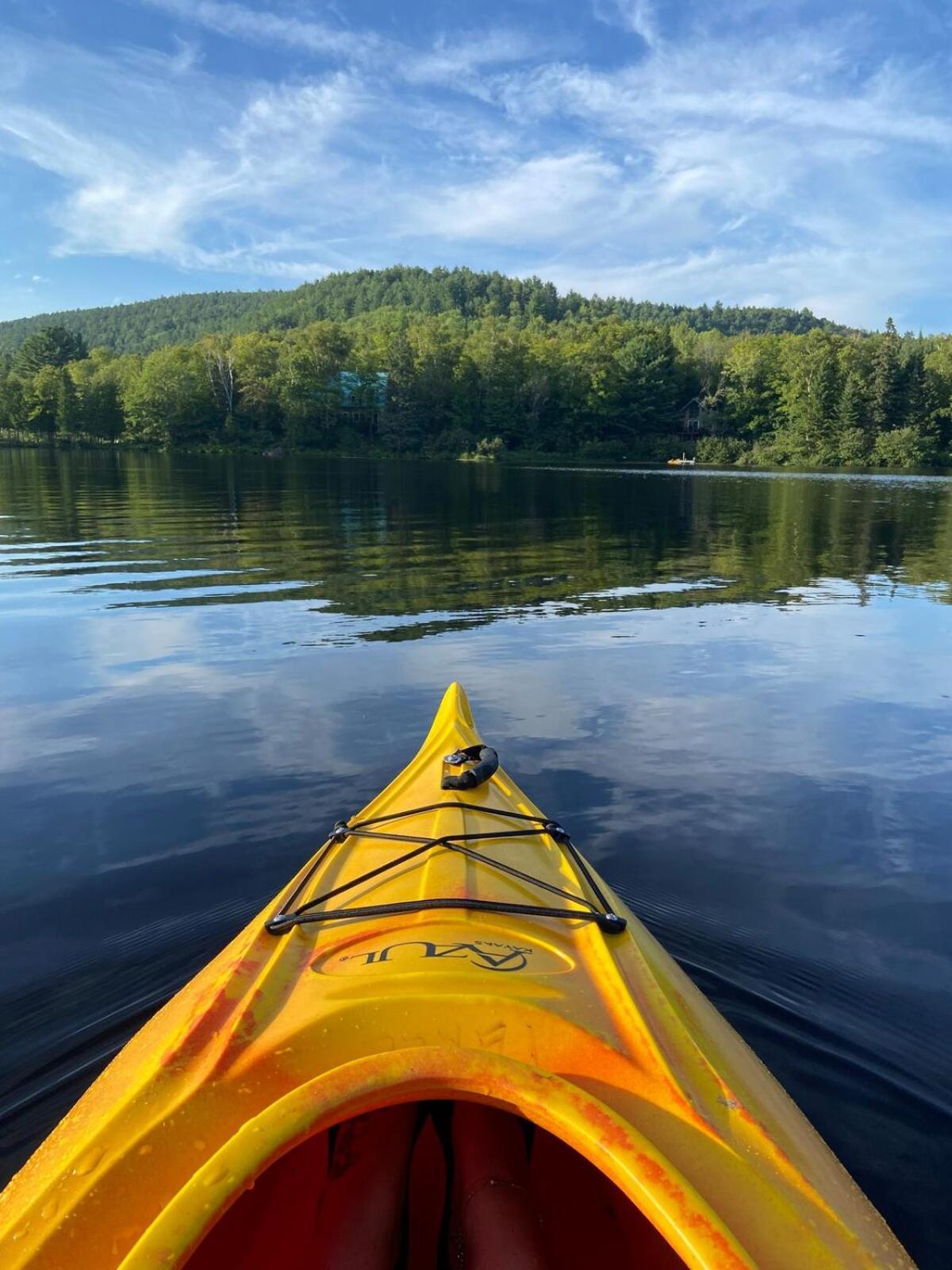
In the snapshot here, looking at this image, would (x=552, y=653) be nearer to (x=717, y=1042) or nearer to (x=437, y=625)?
(x=437, y=625)

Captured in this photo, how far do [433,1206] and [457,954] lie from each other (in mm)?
974

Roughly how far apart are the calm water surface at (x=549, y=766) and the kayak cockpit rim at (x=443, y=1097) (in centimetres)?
187

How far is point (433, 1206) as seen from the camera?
2.78 meters

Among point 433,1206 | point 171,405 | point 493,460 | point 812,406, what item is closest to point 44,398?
point 171,405

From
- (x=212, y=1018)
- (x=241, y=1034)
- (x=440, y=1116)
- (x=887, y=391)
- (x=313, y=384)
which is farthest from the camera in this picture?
(x=313, y=384)

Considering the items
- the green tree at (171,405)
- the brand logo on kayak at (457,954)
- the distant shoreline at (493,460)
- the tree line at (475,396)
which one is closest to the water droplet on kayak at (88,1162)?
the brand logo on kayak at (457,954)

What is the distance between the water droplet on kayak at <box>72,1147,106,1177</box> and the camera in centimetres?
191

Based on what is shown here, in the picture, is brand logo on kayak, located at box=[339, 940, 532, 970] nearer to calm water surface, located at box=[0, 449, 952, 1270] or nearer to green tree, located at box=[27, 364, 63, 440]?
calm water surface, located at box=[0, 449, 952, 1270]

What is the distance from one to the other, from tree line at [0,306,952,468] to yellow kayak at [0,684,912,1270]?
280 feet

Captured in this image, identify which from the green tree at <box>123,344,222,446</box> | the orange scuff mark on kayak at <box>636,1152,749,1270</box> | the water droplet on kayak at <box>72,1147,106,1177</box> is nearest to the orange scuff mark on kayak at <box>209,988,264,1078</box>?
the water droplet on kayak at <box>72,1147,106,1177</box>

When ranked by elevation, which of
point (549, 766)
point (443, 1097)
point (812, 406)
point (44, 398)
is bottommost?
point (549, 766)

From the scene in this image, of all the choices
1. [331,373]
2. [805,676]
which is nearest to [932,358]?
[331,373]

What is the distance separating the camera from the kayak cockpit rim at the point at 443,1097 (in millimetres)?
1595

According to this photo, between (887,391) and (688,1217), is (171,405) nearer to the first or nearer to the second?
(887,391)
